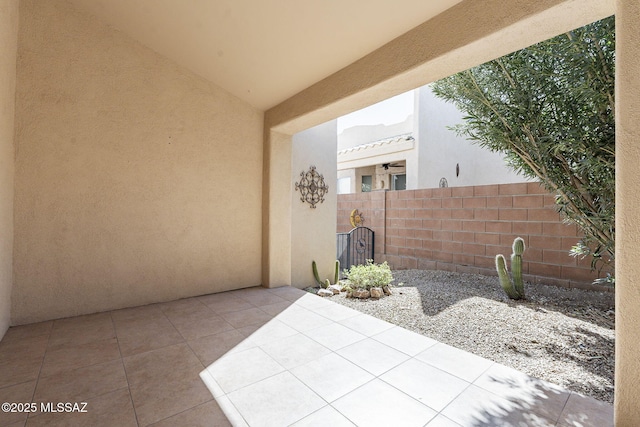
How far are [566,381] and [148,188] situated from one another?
4.64m

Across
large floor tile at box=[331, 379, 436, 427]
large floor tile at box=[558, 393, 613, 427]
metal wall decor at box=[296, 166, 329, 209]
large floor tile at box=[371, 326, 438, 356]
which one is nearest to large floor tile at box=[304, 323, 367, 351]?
large floor tile at box=[371, 326, 438, 356]

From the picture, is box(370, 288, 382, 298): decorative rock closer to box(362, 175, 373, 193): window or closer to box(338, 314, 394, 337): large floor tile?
box(338, 314, 394, 337): large floor tile

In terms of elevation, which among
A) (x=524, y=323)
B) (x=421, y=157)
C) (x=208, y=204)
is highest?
(x=421, y=157)

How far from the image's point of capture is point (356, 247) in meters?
7.55

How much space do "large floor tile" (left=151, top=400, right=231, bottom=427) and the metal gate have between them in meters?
5.68

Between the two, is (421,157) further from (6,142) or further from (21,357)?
(21,357)

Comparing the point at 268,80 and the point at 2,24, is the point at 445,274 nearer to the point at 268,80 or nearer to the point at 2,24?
the point at 268,80

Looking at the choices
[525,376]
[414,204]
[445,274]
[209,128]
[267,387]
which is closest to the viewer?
[267,387]

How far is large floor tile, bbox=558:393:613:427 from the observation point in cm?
166

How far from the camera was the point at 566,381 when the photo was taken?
2188 mm

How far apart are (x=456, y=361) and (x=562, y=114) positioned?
2.70 meters

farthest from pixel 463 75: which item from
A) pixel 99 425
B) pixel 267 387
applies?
pixel 99 425

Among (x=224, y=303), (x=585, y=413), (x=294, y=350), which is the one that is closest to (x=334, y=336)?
(x=294, y=350)

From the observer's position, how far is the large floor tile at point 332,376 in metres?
1.96
